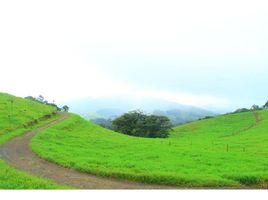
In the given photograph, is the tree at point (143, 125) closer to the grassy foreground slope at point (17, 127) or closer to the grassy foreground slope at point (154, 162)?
the grassy foreground slope at point (17, 127)

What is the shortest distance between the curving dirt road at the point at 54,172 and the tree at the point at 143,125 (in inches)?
2302

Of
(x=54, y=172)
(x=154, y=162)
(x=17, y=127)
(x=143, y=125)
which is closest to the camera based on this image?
(x=54, y=172)

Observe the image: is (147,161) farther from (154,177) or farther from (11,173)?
(11,173)

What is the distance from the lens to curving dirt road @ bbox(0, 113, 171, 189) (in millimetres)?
27830

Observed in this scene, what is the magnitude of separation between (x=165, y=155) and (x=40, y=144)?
14490mm

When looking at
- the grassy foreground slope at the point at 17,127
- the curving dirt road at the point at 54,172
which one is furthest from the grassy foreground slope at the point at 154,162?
the grassy foreground slope at the point at 17,127

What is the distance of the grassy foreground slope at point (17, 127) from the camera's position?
25156 mm

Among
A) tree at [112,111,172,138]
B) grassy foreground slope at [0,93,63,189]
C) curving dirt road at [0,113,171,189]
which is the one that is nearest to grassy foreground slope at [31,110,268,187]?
curving dirt road at [0,113,171,189]

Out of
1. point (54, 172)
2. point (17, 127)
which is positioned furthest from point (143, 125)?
point (54, 172)

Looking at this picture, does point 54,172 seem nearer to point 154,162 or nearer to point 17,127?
point 154,162

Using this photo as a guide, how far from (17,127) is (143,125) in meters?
45.3

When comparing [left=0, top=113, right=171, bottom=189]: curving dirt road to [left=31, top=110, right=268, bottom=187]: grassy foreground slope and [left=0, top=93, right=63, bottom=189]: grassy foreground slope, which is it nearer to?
[left=31, top=110, right=268, bottom=187]: grassy foreground slope

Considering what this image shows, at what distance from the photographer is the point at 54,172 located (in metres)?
31.9

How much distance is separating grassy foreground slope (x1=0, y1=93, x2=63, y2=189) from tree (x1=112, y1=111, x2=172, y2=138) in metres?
23.9
